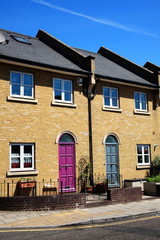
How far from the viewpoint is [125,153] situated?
16.2m

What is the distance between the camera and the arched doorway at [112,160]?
15412 mm

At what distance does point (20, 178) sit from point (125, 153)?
675cm

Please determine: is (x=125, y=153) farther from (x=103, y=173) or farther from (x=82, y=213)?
(x=82, y=213)

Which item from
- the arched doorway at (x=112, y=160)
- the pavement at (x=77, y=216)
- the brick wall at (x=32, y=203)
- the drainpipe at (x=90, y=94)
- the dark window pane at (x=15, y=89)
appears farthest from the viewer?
the arched doorway at (x=112, y=160)

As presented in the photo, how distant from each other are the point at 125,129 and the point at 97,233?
386 inches

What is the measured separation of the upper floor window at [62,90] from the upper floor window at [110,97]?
240 cm

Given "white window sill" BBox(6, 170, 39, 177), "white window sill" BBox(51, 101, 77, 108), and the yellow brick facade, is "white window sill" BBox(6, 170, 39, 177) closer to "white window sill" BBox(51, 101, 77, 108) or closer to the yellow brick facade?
the yellow brick facade

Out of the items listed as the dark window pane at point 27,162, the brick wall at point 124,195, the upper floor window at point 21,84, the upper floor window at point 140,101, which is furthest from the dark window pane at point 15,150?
the upper floor window at point 140,101

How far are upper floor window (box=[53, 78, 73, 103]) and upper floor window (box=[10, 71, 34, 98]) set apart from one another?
138cm

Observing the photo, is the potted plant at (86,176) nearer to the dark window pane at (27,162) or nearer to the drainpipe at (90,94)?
the drainpipe at (90,94)

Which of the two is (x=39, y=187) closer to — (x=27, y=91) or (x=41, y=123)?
(x=41, y=123)

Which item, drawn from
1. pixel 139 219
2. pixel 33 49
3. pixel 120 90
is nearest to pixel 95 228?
pixel 139 219

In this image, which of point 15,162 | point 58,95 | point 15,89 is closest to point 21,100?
point 15,89

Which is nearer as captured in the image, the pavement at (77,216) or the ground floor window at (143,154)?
the pavement at (77,216)
